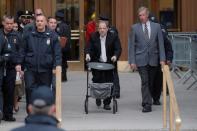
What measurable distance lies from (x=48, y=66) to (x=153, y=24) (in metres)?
2.72

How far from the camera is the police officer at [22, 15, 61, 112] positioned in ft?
39.1

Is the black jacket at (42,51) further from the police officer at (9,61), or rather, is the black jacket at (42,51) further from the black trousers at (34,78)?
the police officer at (9,61)

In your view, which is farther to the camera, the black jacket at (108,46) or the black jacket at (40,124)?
the black jacket at (108,46)

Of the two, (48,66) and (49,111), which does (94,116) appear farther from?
(49,111)

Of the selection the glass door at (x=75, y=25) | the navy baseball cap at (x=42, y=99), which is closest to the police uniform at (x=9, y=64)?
the navy baseball cap at (x=42, y=99)

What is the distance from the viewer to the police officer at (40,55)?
1191 centimetres

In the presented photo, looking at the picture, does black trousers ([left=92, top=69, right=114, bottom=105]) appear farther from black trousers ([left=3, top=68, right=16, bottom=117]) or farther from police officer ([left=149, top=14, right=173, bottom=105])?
black trousers ([left=3, top=68, right=16, bottom=117])

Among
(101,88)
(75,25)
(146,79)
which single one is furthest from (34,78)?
(75,25)

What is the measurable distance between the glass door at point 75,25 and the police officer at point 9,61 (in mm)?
8895

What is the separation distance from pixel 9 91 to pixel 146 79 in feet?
8.83

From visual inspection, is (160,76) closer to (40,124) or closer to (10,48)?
(10,48)

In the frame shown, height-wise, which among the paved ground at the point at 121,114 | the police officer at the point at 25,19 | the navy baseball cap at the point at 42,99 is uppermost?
the police officer at the point at 25,19

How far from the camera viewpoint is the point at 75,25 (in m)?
21.6

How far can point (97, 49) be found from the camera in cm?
1385
